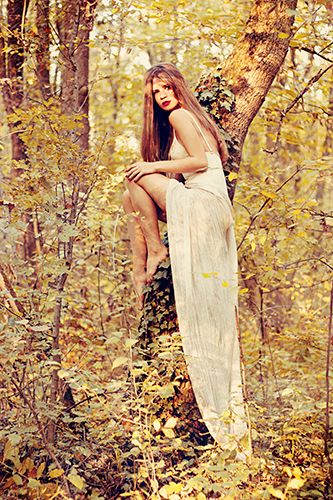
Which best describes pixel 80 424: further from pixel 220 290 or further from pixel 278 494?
pixel 278 494

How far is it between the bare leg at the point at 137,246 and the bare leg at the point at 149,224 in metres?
0.05

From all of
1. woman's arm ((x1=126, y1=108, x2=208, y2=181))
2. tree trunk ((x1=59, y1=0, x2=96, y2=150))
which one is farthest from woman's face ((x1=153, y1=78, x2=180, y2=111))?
tree trunk ((x1=59, y1=0, x2=96, y2=150))

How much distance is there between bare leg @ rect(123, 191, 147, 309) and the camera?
14.1ft

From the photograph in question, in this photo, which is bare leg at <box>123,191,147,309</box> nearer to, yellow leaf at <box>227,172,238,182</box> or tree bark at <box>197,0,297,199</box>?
yellow leaf at <box>227,172,238,182</box>

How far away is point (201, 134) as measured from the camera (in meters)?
4.28

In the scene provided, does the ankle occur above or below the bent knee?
below

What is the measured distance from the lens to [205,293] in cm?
411

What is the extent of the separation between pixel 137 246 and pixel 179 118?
0.85m

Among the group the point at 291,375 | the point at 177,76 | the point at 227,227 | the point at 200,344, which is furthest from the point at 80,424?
the point at 291,375

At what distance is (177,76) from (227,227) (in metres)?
1.03

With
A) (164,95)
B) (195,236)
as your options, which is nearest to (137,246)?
(195,236)

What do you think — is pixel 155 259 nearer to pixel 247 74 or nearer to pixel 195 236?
pixel 195 236

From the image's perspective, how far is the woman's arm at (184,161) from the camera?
419 centimetres

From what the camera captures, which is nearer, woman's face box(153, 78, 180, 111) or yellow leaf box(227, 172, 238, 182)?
yellow leaf box(227, 172, 238, 182)
